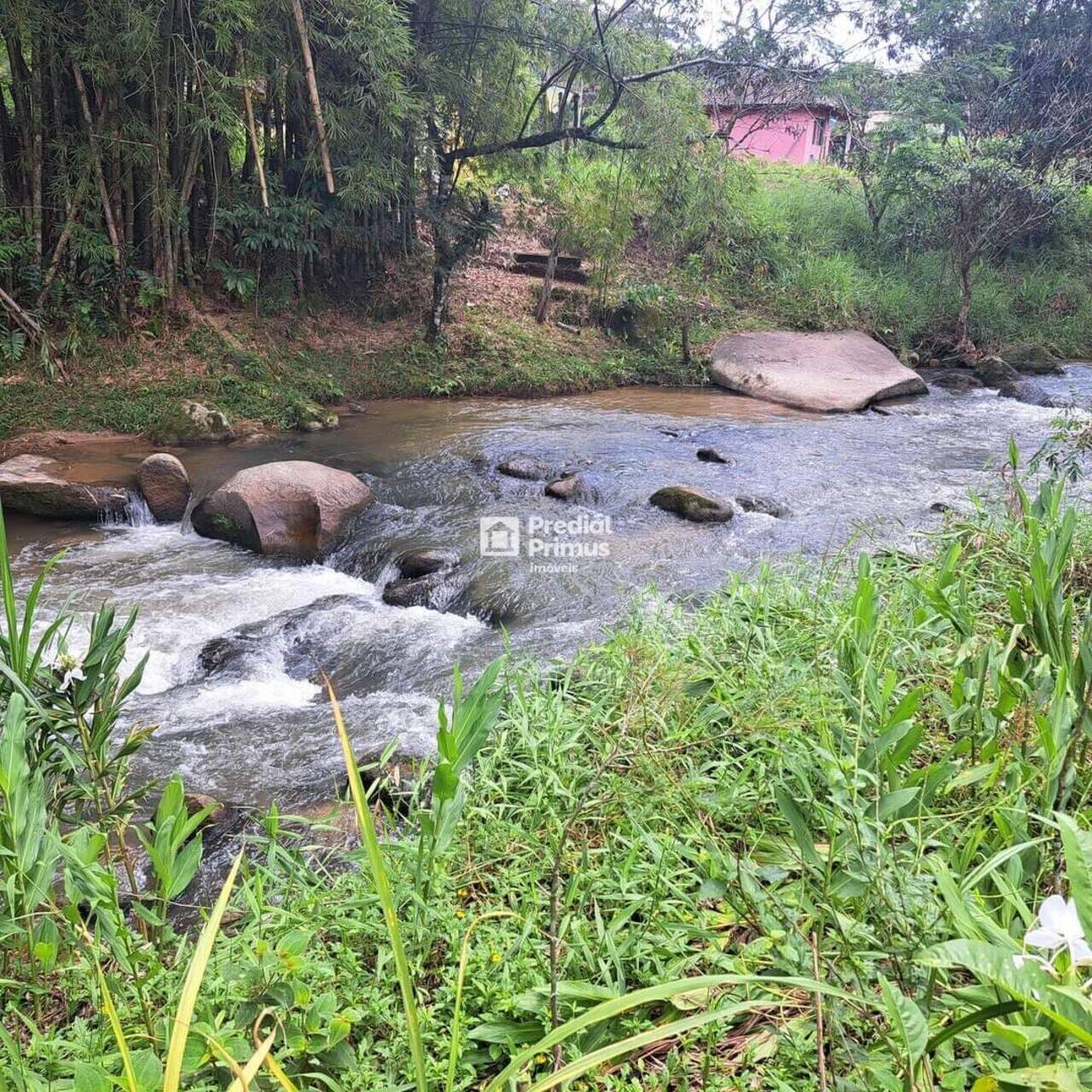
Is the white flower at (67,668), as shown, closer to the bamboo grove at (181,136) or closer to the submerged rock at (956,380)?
the bamboo grove at (181,136)

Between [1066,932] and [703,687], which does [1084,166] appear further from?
[1066,932]

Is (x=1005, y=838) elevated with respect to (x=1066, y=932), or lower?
lower

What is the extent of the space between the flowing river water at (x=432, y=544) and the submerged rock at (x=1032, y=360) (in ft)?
8.63

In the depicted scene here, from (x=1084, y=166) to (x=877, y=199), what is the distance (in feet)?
9.92

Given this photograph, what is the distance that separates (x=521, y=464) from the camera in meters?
7.05

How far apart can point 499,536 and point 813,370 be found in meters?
6.56

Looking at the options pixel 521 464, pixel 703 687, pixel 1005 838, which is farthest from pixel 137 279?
pixel 1005 838

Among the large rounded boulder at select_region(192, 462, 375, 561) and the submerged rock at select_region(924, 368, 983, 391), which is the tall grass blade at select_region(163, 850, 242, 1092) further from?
the submerged rock at select_region(924, 368, 983, 391)

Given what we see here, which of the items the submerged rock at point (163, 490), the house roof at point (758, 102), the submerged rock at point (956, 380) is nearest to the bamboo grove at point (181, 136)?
the submerged rock at point (163, 490)

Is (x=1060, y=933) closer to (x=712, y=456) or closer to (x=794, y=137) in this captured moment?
(x=712, y=456)

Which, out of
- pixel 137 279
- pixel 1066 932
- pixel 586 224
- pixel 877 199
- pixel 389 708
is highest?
pixel 877 199

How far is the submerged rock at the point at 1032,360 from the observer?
11.6 m

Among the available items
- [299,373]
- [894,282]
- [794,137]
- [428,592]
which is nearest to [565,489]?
[428,592]

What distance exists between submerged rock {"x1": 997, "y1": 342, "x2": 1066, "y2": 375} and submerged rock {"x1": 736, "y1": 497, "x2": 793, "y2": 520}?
24.9 ft
